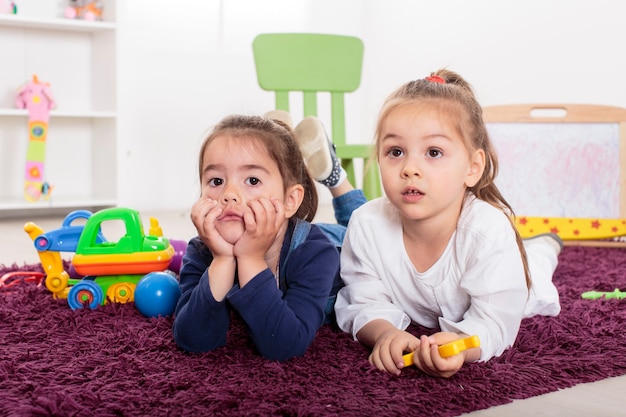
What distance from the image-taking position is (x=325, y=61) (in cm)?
256

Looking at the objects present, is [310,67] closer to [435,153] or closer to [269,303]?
[435,153]

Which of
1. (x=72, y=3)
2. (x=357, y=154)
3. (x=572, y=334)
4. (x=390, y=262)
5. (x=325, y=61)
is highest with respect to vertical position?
(x=72, y=3)

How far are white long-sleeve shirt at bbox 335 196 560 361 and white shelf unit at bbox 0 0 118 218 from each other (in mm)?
1926

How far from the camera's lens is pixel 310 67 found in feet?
8.32

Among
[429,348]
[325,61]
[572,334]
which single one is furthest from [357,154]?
[429,348]

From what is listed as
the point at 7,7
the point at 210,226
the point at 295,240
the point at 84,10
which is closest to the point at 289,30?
the point at 84,10

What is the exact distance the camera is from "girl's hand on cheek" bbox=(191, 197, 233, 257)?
95cm

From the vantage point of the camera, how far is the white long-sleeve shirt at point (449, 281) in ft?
3.34

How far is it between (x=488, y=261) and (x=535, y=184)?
123 centimetres

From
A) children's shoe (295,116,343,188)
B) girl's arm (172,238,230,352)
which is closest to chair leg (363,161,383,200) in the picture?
children's shoe (295,116,343,188)

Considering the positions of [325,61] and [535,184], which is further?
[325,61]

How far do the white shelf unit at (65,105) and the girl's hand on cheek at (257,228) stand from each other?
2.02 metres

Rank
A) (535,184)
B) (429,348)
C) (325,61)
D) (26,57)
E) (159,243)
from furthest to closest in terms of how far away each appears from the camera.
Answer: (26,57)
(325,61)
(535,184)
(159,243)
(429,348)

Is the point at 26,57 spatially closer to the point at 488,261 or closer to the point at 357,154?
the point at 357,154
